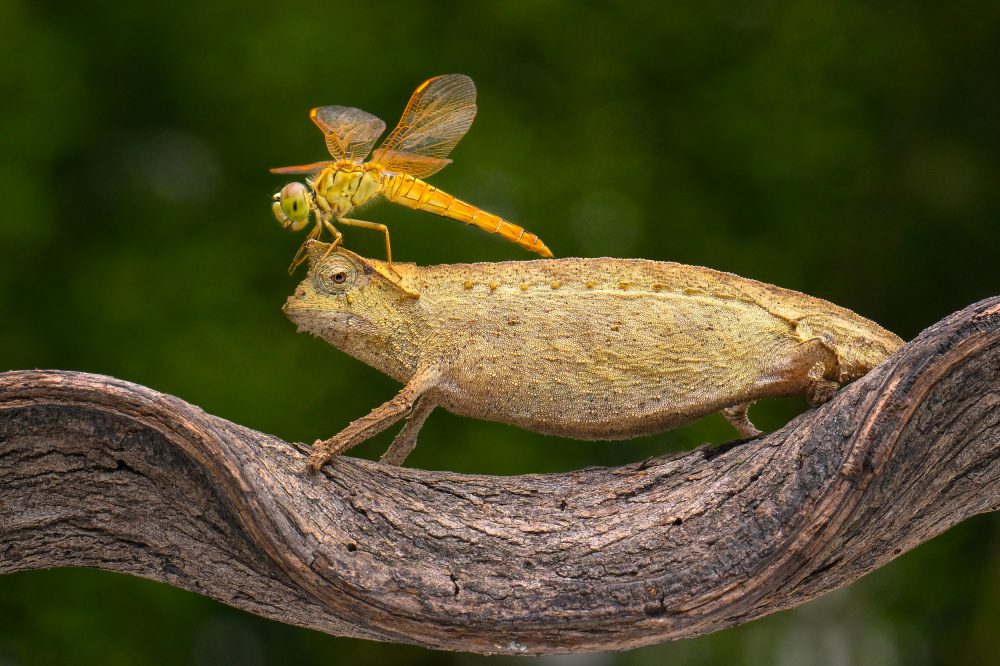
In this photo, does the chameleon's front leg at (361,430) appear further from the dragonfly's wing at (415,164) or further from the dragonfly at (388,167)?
the dragonfly's wing at (415,164)

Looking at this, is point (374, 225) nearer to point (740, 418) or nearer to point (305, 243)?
point (305, 243)

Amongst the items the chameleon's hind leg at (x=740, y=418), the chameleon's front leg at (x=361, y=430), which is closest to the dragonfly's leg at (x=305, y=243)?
the chameleon's front leg at (x=361, y=430)

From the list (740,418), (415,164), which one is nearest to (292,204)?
(415,164)

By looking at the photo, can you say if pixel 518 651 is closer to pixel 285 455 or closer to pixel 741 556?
pixel 741 556

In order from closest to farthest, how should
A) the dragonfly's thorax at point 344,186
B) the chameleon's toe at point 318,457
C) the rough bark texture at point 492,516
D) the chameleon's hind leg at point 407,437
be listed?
1. the rough bark texture at point 492,516
2. the chameleon's toe at point 318,457
3. the dragonfly's thorax at point 344,186
4. the chameleon's hind leg at point 407,437

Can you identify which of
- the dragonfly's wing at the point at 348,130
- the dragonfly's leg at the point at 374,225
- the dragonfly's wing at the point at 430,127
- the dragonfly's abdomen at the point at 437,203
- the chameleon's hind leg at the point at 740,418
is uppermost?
the dragonfly's wing at the point at 430,127

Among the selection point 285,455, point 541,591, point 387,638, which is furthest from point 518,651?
point 285,455

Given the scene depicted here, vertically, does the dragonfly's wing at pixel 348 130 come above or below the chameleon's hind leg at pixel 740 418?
above

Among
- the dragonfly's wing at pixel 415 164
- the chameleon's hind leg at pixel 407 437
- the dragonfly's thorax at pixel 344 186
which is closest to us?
the dragonfly's thorax at pixel 344 186

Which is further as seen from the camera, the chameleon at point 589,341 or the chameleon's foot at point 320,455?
the chameleon at point 589,341
